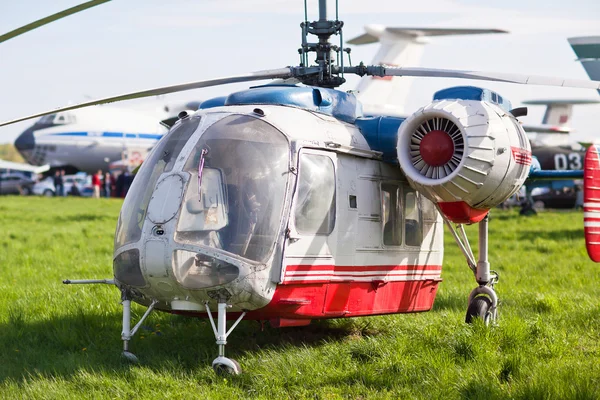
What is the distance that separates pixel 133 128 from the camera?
48.3 m

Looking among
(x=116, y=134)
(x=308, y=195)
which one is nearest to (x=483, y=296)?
(x=308, y=195)

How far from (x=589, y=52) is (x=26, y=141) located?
3671 cm

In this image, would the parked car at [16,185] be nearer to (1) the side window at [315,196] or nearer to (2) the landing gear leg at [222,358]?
(1) the side window at [315,196]

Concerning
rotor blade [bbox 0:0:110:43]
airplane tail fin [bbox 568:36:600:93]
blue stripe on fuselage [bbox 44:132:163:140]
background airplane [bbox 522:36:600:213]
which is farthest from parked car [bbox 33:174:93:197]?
rotor blade [bbox 0:0:110:43]

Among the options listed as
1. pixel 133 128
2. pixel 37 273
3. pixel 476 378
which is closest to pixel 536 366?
pixel 476 378

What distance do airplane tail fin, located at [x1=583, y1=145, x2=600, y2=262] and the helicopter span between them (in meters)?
0.01

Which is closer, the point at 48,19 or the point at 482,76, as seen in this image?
the point at 48,19

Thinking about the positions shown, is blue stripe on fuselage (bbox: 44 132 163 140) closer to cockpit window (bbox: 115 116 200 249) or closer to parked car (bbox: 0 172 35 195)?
parked car (bbox: 0 172 35 195)

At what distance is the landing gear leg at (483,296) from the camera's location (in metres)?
8.59

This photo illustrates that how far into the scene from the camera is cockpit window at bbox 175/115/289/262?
6.71 metres

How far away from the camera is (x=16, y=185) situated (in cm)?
5138

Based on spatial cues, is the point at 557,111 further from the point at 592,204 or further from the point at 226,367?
the point at 226,367

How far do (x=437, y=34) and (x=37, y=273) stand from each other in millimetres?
24553

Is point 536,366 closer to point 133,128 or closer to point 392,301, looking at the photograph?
point 392,301
